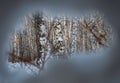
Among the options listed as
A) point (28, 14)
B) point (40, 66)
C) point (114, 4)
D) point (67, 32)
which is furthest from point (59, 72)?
point (114, 4)

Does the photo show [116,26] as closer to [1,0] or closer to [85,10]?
[85,10]

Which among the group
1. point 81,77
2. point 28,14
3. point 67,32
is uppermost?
point 28,14

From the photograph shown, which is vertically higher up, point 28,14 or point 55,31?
point 28,14

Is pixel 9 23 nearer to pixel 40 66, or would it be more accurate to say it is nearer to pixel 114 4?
pixel 40 66
